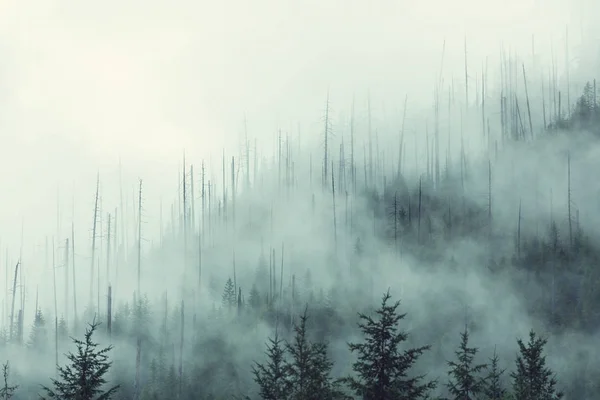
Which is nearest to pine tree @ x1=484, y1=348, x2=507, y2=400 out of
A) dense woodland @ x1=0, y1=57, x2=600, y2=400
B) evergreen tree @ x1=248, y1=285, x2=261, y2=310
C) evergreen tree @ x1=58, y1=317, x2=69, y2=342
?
dense woodland @ x1=0, y1=57, x2=600, y2=400

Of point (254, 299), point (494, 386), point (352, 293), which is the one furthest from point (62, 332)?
point (494, 386)

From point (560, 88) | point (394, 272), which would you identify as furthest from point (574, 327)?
point (560, 88)

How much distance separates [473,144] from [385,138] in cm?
2157

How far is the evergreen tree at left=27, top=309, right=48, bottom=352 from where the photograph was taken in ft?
285

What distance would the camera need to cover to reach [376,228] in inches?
3974

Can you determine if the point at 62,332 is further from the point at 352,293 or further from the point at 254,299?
the point at 352,293

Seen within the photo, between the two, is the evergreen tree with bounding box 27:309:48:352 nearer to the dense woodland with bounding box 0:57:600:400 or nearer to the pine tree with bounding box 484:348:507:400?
the dense woodland with bounding box 0:57:600:400

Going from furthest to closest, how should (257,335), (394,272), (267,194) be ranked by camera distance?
(267,194)
(394,272)
(257,335)

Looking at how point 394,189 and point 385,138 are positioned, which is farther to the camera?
point 385,138

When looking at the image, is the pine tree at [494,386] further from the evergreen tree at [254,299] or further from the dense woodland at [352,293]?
the evergreen tree at [254,299]

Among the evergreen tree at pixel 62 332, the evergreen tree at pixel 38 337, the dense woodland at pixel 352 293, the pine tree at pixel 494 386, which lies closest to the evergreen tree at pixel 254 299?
the dense woodland at pixel 352 293

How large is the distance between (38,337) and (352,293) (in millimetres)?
42687

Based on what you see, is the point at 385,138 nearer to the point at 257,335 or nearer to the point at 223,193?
the point at 223,193

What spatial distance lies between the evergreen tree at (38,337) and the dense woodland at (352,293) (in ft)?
0.62
